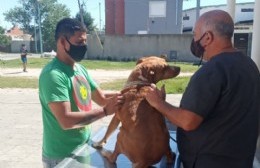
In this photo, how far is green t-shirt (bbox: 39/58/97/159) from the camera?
8.83 ft

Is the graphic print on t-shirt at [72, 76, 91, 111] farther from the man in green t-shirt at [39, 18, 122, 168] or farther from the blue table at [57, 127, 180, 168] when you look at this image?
the blue table at [57, 127, 180, 168]

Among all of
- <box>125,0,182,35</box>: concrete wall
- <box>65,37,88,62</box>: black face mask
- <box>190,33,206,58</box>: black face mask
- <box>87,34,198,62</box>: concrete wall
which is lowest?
<box>87,34,198,62</box>: concrete wall

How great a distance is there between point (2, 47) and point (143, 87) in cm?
5916

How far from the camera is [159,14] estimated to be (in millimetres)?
38031

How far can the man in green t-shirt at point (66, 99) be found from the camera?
2.67 metres

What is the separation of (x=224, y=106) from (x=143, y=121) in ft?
1.85

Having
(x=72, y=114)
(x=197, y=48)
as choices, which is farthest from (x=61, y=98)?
(x=197, y=48)

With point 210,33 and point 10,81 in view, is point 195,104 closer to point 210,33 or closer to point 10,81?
point 210,33

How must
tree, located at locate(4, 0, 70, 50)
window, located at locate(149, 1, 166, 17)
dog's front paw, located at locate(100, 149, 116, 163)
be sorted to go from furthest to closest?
tree, located at locate(4, 0, 70, 50) → window, located at locate(149, 1, 166, 17) → dog's front paw, located at locate(100, 149, 116, 163)

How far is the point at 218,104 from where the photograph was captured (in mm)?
2107

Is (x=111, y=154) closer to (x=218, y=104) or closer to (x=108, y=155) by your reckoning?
(x=108, y=155)

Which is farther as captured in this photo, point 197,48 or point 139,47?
point 139,47

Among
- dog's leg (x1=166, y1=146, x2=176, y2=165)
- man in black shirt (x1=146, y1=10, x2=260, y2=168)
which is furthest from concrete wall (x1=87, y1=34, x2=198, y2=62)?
man in black shirt (x1=146, y1=10, x2=260, y2=168)

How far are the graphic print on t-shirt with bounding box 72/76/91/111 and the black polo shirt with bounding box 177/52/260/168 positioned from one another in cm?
99
